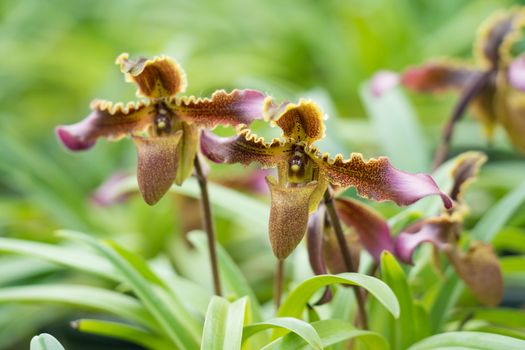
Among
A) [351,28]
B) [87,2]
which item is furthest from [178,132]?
[87,2]

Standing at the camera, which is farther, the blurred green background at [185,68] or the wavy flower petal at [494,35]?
the blurred green background at [185,68]

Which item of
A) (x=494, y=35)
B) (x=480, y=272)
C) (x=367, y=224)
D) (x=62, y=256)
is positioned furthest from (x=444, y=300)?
(x=62, y=256)

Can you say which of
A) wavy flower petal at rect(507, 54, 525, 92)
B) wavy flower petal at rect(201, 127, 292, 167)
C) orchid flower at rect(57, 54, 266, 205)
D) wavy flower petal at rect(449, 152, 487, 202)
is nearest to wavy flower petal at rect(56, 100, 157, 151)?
orchid flower at rect(57, 54, 266, 205)

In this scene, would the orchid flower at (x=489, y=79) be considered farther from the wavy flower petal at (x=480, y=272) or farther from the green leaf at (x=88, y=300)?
the green leaf at (x=88, y=300)

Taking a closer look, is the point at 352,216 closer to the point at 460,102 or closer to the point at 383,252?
the point at 383,252

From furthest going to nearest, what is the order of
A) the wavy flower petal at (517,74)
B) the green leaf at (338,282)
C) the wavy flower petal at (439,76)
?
1. the wavy flower petal at (439,76)
2. the wavy flower petal at (517,74)
3. the green leaf at (338,282)

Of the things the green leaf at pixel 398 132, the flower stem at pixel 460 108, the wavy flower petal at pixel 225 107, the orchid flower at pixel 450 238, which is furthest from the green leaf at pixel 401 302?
the green leaf at pixel 398 132
